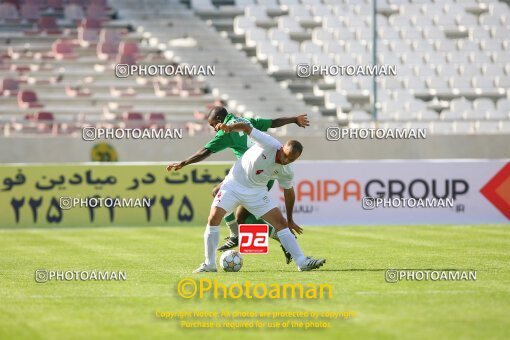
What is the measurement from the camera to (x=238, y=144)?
52.0ft

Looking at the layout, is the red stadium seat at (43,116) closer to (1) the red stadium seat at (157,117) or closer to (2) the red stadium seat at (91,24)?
(1) the red stadium seat at (157,117)

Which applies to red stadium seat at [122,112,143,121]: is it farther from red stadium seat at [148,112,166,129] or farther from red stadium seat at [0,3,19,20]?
red stadium seat at [0,3,19,20]

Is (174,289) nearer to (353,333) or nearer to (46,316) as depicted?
(46,316)

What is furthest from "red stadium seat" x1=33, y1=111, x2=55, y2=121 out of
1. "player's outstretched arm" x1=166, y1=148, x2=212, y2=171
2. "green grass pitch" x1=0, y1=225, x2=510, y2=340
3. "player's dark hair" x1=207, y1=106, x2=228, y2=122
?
"player's dark hair" x1=207, y1=106, x2=228, y2=122

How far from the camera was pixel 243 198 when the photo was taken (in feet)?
45.9

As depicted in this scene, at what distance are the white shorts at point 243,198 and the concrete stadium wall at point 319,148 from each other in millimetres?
19042

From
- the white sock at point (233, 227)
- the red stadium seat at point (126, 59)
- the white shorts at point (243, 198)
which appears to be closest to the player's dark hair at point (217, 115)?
the white shorts at point (243, 198)

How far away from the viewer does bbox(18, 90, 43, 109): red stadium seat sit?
37219 millimetres

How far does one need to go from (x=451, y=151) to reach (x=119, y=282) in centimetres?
2173

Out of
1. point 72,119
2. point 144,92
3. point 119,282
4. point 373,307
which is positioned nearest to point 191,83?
point 144,92

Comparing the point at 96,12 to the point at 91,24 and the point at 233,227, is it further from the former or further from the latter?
the point at 233,227

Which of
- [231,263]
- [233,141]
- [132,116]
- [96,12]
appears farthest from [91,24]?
[231,263]

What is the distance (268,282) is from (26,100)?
84.6ft

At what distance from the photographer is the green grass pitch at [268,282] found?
31.1 feet
